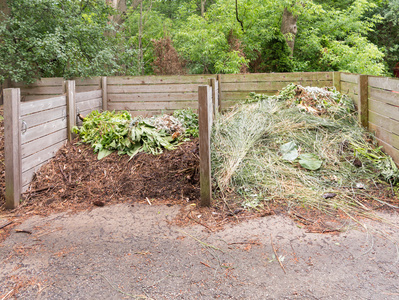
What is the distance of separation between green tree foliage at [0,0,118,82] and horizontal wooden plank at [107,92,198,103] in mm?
914

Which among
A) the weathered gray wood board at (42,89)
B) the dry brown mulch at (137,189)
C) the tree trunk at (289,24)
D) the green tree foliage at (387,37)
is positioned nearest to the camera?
the dry brown mulch at (137,189)

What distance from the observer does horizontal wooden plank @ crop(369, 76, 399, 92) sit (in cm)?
471

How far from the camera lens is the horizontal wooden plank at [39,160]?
189 inches

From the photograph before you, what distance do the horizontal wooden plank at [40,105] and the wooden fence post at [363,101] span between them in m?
4.71

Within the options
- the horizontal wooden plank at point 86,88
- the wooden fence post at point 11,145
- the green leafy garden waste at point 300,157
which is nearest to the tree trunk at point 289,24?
the green leafy garden waste at point 300,157

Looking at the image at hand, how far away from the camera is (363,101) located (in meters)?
5.68

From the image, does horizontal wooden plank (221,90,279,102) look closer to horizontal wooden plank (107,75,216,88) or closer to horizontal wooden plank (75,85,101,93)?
horizontal wooden plank (107,75,216,88)

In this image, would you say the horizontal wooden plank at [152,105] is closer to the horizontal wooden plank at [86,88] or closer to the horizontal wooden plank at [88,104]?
the horizontal wooden plank at [88,104]

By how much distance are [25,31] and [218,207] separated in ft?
19.1

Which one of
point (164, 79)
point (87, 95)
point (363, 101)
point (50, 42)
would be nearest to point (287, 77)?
point (363, 101)

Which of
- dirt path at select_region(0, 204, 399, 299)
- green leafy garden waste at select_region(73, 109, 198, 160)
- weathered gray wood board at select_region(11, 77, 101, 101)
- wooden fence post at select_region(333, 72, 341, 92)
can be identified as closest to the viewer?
dirt path at select_region(0, 204, 399, 299)

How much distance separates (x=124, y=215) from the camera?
4.21m

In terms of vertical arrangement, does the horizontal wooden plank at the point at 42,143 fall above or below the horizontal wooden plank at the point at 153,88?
below

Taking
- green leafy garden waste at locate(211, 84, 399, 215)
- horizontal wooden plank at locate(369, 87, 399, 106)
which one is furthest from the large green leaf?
horizontal wooden plank at locate(369, 87, 399, 106)
